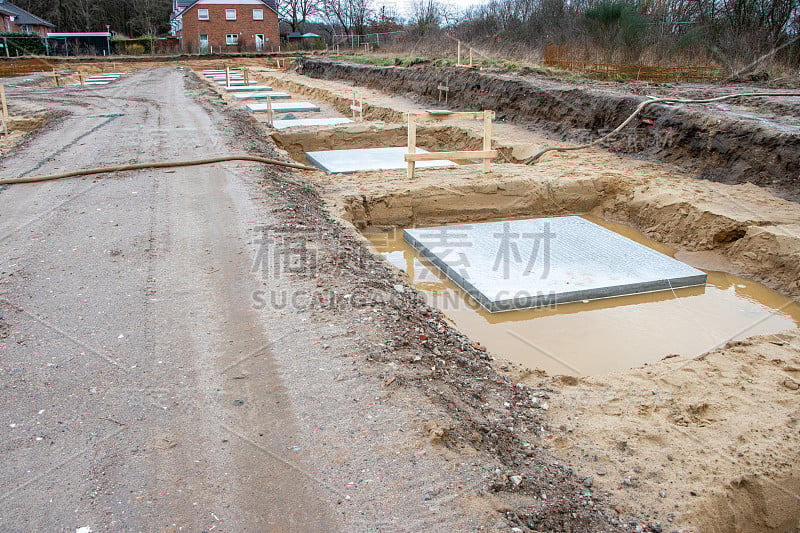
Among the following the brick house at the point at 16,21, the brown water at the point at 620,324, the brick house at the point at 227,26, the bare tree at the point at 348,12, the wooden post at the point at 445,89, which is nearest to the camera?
the brown water at the point at 620,324

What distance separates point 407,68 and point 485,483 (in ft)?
73.2

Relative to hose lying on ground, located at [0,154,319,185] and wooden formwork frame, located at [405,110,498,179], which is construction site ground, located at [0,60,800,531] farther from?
wooden formwork frame, located at [405,110,498,179]

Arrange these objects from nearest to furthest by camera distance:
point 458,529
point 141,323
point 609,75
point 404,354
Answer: point 458,529 < point 404,354 < point 141,323 < point 609,75

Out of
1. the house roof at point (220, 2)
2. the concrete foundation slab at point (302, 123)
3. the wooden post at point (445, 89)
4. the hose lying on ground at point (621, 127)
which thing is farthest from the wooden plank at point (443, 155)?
the house roof at point (220, 2)

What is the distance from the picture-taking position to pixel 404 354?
4430mm

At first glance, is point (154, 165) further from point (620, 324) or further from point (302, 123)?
point (620, 324)

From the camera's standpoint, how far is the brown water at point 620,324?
5672mm

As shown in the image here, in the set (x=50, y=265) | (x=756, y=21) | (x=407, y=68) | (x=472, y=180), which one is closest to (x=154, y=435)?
(x=50, y=265)

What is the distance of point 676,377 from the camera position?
481cm

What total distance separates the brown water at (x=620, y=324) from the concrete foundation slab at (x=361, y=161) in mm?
4416

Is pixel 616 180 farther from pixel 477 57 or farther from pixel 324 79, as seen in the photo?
pixel 324 79

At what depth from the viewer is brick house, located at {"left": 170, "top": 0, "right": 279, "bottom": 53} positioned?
2170 inches

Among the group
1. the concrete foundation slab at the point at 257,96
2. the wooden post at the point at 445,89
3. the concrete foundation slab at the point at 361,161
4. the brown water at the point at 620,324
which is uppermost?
the wooden post at the point at 445,89

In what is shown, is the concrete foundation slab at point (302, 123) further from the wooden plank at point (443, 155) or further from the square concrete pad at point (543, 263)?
the square concrete pad at point (543, 263)
